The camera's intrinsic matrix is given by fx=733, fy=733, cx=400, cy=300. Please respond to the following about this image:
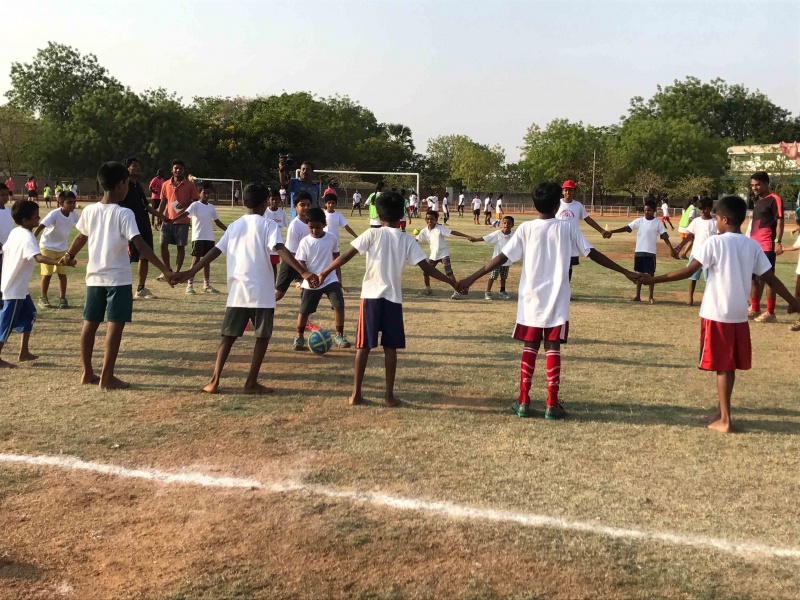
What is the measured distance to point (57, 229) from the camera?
10.3 meters

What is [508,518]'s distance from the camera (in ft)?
13.0

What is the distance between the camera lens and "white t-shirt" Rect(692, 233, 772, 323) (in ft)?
18.5

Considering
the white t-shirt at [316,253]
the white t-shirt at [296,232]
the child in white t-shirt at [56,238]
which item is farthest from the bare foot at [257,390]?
the child in white t-shirt at [56,238]

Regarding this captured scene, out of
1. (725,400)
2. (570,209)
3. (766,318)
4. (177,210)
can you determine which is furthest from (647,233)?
(177,210)

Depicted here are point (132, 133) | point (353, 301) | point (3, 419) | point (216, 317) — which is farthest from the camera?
point (132, 133)

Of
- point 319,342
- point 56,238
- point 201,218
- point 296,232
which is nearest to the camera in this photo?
point 319,342

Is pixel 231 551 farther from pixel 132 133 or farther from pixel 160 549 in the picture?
pixel 132 133

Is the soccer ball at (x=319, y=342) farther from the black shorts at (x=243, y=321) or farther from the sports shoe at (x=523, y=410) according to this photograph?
the sports shoe at (x=523, y=410)

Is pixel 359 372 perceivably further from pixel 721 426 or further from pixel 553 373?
pixel 721 426

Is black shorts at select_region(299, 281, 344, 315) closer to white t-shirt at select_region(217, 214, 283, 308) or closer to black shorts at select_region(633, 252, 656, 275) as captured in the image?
white t-shirt at select_region(217, 214, 283, 308)

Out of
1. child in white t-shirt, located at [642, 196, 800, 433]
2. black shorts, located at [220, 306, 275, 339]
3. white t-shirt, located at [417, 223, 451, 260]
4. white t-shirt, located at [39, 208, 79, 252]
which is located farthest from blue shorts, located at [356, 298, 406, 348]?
white t-shirt, located at [417, 223, 451, 260]

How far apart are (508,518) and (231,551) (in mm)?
1461

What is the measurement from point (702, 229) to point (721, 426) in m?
7.40

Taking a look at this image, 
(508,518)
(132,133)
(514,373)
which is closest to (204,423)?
(508,518)
